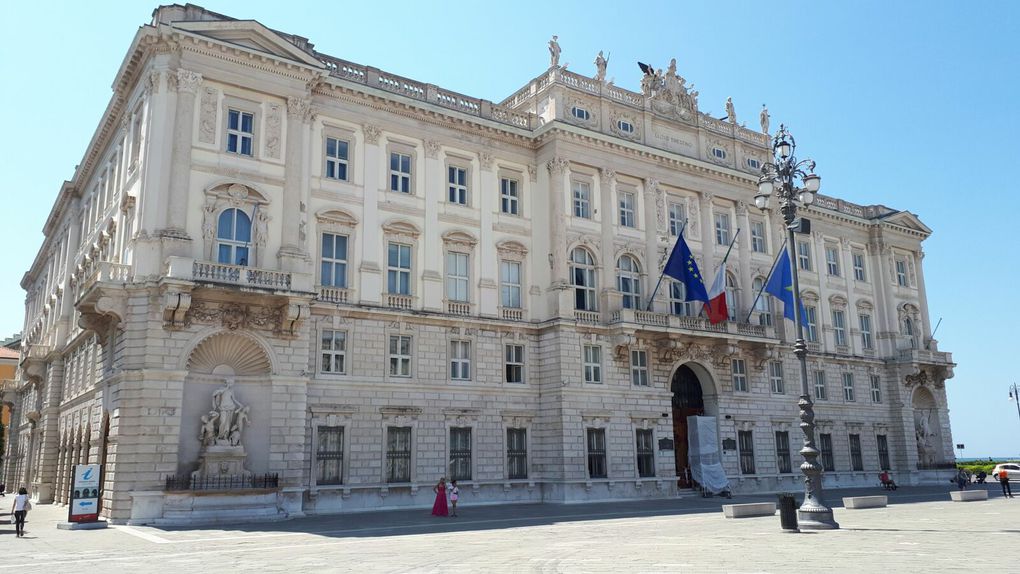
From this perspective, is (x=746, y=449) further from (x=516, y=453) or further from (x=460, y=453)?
(x=460, y=453)

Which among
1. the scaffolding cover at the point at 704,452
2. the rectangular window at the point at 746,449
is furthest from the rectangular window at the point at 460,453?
the rectangular window at the point at 746,449

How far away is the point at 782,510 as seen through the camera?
20.8m

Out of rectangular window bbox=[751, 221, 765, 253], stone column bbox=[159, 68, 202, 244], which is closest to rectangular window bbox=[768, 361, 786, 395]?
rectangular window bbox=[751, 221, 765, 253]

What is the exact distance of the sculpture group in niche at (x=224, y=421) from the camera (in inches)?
1082

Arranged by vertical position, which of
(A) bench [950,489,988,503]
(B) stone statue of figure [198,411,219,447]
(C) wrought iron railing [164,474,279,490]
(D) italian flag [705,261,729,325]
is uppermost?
(D) italian flag [705,261,729,325]

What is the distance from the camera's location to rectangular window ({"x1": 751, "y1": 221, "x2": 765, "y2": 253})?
45.9 m

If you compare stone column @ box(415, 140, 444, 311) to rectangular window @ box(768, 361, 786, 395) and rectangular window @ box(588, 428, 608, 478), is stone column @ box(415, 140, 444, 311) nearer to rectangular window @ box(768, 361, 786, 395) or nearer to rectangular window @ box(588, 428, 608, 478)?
rectangular window @ box(588, 428, 608, 478)

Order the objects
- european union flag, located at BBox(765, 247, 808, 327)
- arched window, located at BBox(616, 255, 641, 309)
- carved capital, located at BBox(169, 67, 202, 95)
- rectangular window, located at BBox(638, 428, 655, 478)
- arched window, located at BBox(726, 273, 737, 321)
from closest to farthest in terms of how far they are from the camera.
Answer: carved capital, located at BBox(169, 67, 202, 95) < european union flag, located at BBox(765, 247, 808, 327) < rectangular window, located at BBox(638, 428, 655, 478) < arched window, located at BBox(616, 255, 641, 309) < arched window, located at BBox(726, 273, 737, 321)

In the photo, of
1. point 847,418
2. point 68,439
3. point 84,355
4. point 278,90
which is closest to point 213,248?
point 278,90

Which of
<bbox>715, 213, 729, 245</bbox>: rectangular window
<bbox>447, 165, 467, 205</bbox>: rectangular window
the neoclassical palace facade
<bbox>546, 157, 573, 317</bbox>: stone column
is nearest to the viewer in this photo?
the neoclassical palace facade

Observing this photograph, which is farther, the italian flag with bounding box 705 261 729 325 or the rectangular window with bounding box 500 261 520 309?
the italian flag with bounding box 705 261 729 325

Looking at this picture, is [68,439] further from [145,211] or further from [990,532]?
[990,532]

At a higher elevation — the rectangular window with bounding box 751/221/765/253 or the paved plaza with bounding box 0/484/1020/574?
the rectangular window with bounding box 751/221/765/253

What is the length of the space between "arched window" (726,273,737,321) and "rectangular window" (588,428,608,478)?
36.4 feet
